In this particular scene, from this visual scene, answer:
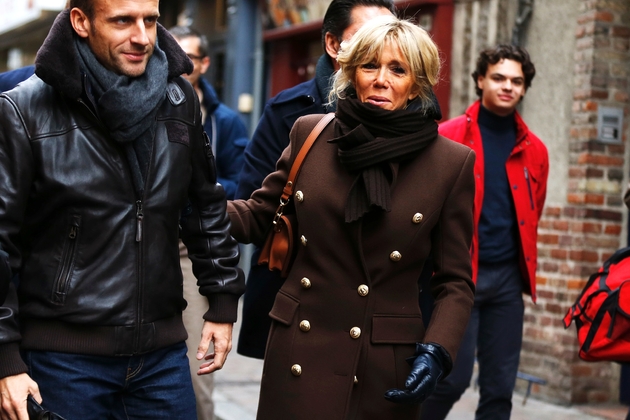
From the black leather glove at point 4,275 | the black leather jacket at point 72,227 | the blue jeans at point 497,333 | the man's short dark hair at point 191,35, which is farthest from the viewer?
the man's short dark hair at point 191,35

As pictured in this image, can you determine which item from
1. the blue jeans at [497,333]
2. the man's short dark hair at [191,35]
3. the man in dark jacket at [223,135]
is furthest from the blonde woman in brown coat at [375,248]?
the man's short dark hair at [191,35]

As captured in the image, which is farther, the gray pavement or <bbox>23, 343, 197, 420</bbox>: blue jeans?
the gray pavement

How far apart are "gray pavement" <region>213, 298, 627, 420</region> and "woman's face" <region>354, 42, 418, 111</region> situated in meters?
3.36

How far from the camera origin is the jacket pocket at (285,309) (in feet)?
11.9

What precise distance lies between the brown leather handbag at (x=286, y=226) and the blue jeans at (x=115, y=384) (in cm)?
48

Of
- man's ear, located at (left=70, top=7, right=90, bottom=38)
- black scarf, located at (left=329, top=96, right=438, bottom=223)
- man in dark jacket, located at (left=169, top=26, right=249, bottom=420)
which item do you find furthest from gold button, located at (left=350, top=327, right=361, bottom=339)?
man in dark jacket, located at (left=169, top=26, right=249, bottom=420)

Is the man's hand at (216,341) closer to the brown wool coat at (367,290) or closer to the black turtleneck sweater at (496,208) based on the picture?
A: the brown wool coat at (367,290)

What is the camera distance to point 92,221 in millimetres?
3182

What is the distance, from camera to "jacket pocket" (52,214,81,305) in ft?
10.3

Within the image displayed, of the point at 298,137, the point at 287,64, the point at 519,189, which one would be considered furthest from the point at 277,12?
the point at 298,137

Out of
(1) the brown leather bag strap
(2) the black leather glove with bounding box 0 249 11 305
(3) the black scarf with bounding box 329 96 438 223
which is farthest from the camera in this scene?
(1) the brown leather bag strap

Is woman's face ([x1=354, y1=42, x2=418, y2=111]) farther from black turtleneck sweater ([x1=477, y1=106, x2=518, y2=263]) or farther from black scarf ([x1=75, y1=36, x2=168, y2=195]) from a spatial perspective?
black turtleneck sweater ([x1=477, y1=106, x2=518, y2=263])

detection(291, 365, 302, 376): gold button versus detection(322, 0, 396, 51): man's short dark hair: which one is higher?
detection(322, 0, 396, 51): man's short dark hair

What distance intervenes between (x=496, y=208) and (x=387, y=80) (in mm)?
2203
